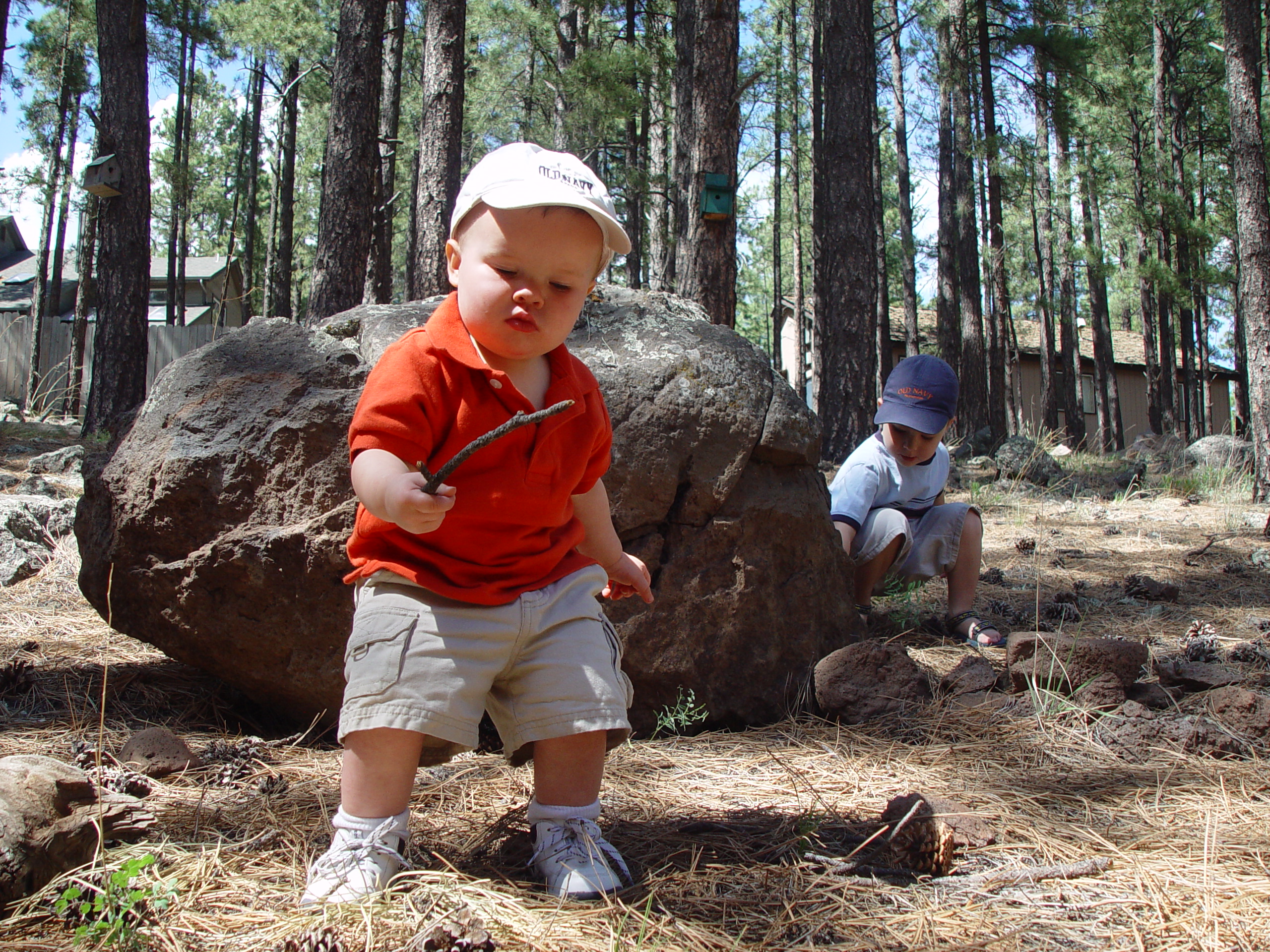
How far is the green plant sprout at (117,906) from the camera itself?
1393 millimetres

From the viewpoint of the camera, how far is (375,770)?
1.62m

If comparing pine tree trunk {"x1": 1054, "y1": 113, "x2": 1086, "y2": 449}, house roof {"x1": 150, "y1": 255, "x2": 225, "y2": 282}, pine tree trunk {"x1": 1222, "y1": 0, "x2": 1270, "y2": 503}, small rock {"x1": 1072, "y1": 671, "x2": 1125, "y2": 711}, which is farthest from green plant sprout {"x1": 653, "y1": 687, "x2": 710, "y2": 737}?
house roof {"x1": 150, "y1": 255, "x2": 225, "y2": 282}

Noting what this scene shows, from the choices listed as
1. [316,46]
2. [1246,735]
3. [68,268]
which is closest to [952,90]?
[316,46]

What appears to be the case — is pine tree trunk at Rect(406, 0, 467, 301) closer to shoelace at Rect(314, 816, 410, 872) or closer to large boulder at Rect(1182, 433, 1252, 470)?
shoelace at Rect(314, 816, 410, 872)

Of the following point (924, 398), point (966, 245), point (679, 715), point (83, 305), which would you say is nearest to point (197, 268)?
point (83, 305)

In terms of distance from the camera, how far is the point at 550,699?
5.61 feet

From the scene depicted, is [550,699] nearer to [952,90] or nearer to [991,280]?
[952,90]

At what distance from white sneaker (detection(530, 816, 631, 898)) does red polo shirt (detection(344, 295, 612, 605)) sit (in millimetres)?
470

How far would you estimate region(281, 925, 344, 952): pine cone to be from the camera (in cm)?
139

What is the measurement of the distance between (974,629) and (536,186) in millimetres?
2863

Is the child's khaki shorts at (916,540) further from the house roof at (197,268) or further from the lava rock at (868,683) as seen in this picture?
the house roof at (197,268)

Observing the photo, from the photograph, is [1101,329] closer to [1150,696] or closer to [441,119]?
[441,119]

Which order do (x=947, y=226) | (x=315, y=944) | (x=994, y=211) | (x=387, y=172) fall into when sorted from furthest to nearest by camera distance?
(x=387, y=172) < (x=994, y=211) < (x=947, y=226) < (x=315, y=944)

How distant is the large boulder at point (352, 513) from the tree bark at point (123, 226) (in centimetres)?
637
